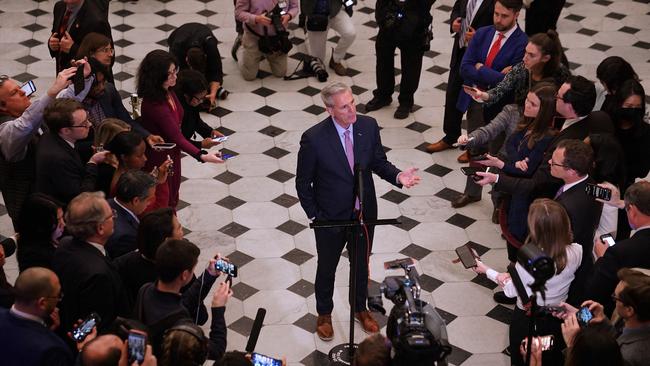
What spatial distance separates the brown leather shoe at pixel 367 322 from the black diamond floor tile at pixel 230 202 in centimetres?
206

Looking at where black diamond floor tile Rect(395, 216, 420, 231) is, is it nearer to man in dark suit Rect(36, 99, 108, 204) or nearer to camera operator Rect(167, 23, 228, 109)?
camera operator Rect(167, 23, 228, 109)

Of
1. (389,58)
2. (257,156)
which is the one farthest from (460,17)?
(257,156)

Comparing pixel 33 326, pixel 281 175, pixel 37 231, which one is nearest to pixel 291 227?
pixel 281 175

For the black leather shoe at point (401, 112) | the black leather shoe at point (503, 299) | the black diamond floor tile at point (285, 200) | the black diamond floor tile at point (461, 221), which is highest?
the black leather shoe at point (401, 112)

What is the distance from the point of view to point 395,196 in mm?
8227

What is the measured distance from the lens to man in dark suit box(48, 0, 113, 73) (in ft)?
26.7

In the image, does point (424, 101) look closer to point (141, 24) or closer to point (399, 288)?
point (141, 24)

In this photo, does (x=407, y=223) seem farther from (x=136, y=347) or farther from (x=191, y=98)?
(x=136, y=347)

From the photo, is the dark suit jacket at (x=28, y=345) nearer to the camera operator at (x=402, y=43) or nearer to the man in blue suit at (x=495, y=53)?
the man in blue suit at (x=495, y=53)

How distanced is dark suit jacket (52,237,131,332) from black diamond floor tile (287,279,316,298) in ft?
7.05

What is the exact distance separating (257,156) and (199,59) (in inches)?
48.5

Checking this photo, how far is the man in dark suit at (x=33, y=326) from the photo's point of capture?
4.28 m

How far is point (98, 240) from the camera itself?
16.5ft

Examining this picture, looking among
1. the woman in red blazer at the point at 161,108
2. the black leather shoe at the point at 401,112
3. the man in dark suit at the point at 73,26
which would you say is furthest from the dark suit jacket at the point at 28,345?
the black leather shoe at the point at 401,112
